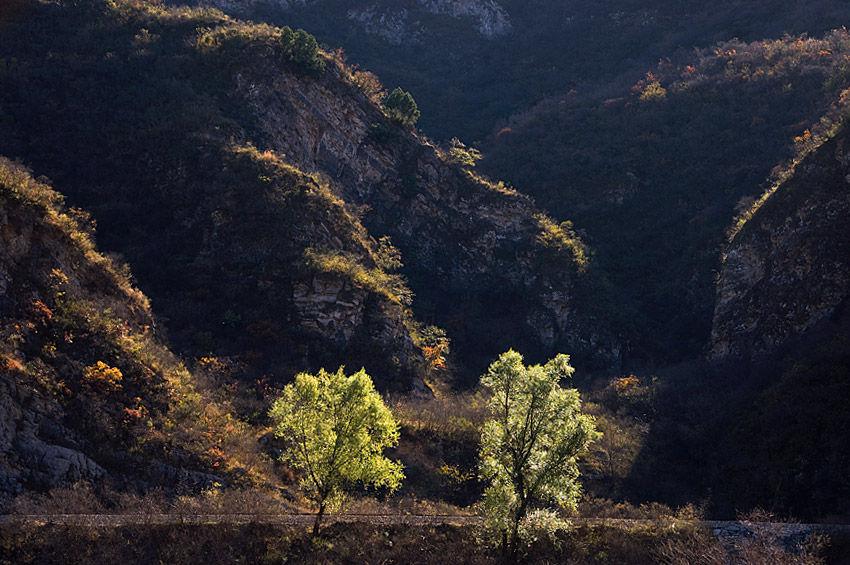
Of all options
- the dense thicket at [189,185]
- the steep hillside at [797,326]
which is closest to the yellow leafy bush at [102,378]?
the dense thicket at [189,185]

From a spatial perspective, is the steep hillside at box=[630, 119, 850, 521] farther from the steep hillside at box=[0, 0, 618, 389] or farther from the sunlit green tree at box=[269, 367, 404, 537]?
the sunlit green tree at box=[269, 367, 404, 537]

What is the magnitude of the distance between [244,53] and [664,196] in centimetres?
4045

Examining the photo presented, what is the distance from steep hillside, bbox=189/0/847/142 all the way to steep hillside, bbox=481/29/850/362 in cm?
855

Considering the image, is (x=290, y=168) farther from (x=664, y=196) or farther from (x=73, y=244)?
(x=664, y=196)

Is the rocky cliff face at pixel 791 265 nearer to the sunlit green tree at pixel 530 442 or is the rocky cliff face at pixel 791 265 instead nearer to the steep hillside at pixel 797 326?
the steep hillside at pixel 797 326

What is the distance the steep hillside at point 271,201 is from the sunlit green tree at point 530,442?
50.2ft

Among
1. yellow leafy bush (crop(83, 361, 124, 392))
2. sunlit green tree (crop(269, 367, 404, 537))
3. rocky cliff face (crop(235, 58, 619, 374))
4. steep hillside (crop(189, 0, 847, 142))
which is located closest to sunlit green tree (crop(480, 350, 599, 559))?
sunlit green tree (crop(269, 367, 404, 537))

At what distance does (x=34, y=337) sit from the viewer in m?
19.3

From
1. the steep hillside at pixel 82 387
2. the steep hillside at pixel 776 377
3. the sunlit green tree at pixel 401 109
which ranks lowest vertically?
the steep hillside at pixel 82 387

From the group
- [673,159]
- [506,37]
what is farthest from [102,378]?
[506,37]

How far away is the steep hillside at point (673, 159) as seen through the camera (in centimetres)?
4303

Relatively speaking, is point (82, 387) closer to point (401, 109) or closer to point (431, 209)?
point (431, 209)

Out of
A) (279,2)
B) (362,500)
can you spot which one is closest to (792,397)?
(362,500)

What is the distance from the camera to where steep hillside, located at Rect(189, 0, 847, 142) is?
71188 millimetres
